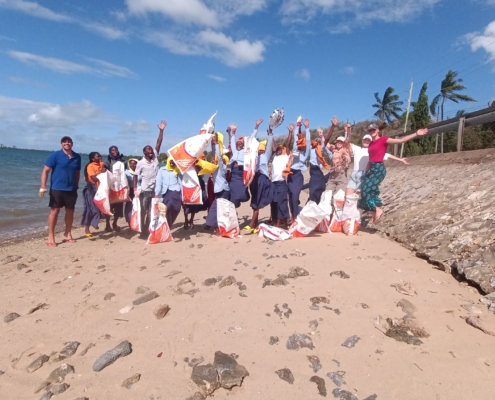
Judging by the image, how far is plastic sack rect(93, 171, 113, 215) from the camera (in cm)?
599

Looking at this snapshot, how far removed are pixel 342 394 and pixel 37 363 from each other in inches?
84.3

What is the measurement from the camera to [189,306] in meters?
3.14

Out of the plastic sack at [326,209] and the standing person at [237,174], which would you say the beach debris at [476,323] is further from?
the standing person at [237,174]

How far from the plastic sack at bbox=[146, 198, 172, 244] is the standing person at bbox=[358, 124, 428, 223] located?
328 cm

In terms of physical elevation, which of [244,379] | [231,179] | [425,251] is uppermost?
[231,179]

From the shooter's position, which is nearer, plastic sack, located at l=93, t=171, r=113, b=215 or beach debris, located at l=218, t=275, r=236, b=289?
beach debris, located at l=218, t=275, r=236, b=289

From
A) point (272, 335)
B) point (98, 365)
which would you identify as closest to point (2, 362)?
point (98, 365)

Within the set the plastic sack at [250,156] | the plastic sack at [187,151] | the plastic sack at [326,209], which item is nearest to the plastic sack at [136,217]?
the plastic sack at [187,151]

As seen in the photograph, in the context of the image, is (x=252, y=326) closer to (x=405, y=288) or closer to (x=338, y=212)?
(x=405, y=288)

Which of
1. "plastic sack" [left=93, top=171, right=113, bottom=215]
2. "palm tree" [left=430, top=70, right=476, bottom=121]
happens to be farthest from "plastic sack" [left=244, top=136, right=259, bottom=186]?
"palm tree" [left=430, top=70, right=476, bottom=121]

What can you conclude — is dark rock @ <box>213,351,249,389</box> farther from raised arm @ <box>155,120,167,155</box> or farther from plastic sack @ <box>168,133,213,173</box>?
raised arm @ <box>155,120,167,155</box>

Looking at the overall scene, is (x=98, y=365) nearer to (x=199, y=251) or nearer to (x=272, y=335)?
(x=272, y=335)

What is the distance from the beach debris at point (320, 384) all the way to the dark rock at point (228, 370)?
0.44 meters

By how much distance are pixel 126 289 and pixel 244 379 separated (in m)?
1.94
